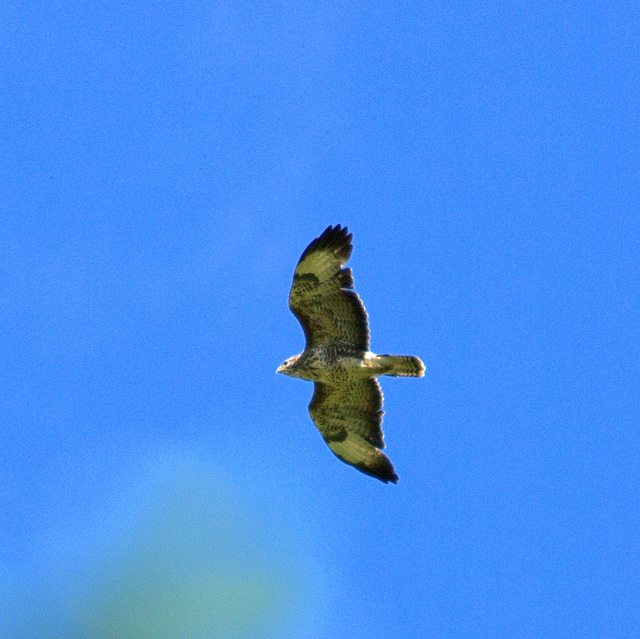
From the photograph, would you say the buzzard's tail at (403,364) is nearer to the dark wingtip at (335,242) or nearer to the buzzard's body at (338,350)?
the buzzard's body at (338,350)

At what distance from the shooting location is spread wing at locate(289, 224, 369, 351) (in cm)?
1192

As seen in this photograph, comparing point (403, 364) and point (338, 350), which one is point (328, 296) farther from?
point (403, 364)

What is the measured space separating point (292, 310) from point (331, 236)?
3.67ft

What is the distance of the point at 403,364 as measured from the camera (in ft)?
39.2

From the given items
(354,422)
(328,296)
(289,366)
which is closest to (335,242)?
(328,296)

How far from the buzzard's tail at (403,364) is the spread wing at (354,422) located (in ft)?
1.86

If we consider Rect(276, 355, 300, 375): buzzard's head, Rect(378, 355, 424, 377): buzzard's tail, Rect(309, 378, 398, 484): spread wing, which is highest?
Rect(378, 355, 424, 377): buzzard's tail

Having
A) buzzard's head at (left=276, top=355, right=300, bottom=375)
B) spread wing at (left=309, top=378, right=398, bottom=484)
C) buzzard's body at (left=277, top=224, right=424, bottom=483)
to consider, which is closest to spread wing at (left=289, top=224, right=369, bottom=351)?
buzzard's body at (left=277, top=224, right=424, bottom=483)

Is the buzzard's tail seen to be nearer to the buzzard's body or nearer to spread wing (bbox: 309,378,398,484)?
the buzzard's body

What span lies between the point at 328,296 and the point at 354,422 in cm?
193

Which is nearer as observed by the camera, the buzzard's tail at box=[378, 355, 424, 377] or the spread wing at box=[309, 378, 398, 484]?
the buzzard's tail at box=[378, 355, 424, 377]

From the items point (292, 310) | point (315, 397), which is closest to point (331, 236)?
point (292, 310)

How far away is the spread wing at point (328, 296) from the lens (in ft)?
39.1

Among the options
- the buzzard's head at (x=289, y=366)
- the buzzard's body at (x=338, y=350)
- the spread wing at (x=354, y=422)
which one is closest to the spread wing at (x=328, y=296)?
the buzzard's body at (x=338, y=350)
